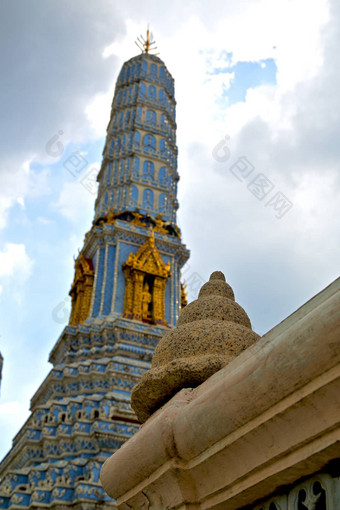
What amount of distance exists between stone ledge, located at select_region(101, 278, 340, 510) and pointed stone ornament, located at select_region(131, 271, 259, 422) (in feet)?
0.51

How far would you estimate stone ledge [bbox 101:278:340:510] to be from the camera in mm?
1905

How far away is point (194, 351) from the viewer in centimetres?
303

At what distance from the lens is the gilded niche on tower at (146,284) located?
17.5 metres

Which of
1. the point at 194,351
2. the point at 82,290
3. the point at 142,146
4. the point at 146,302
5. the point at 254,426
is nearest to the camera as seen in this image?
the point at 254,426

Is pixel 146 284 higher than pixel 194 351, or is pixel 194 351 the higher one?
pixel 146 284

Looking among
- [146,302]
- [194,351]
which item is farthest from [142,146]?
[194,351]

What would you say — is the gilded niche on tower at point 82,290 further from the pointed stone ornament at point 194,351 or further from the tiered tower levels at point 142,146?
the pointed stone ornament at point 194,351

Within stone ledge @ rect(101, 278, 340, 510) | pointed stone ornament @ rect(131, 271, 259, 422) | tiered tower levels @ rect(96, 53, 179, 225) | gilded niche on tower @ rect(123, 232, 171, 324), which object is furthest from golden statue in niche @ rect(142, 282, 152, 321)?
stone ledge @ rect(101, 278, 340, 510)

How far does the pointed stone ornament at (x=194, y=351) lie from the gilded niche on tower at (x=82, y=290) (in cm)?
1553

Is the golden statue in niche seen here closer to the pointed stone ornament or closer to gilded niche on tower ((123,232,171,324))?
gilded niche on tower ((123,232,171,324))

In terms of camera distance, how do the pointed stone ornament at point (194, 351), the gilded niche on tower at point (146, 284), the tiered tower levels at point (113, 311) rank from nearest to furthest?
the pointed stone ornament at point (194, 351) < the tiered tower levels at point (113, 311) < the gilded niche on tower at point (146, 284)

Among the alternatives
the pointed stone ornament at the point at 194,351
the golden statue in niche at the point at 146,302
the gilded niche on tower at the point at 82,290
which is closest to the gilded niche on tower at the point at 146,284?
the golden statue in niche at the point at 146,302

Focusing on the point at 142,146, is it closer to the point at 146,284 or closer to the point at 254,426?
the point at 146,284

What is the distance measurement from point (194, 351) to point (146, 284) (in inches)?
609
